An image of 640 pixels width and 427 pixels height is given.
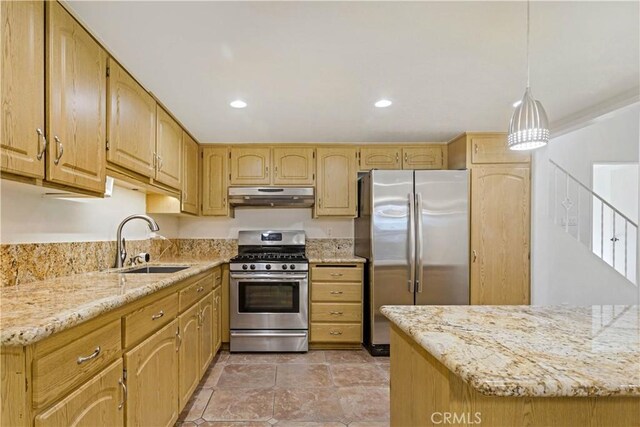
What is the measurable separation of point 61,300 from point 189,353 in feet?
3.83

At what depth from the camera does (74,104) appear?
4.91ft

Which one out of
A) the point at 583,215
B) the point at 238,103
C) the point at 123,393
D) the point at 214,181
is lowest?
the point at 123,393

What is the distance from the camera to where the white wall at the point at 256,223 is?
3.94 m

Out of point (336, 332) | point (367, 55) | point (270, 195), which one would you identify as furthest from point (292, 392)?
point (367, 55)

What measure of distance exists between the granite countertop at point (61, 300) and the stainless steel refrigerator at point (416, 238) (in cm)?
193

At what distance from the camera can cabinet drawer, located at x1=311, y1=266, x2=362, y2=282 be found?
3.34 metres

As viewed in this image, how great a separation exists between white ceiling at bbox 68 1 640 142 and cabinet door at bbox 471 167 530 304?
0.86 m

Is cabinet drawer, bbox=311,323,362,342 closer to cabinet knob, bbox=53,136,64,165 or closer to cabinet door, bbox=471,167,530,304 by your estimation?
cabinet door, bbox=471,167,530,304

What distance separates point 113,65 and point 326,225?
8.75 ft

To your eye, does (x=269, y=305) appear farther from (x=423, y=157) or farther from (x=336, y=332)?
(x=423, y=157)

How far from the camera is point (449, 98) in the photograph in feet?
7.98

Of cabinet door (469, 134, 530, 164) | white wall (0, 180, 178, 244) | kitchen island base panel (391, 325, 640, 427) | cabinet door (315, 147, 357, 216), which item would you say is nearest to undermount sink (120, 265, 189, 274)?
white wall (0, 180, 178, 244)

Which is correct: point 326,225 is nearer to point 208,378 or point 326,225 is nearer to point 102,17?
point 208,378

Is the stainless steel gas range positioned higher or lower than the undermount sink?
lower
